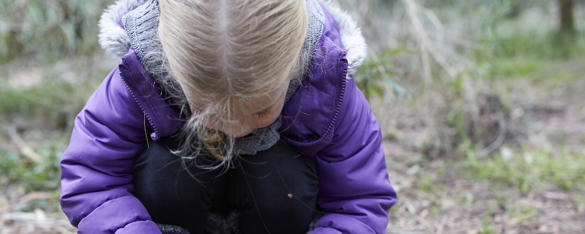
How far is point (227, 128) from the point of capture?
1070 mm

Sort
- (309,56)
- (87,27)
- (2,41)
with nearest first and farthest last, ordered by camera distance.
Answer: (309,56)
(87,27)
(2,41)

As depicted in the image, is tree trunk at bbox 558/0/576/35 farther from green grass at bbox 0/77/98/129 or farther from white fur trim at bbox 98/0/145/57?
white fur trim at bbox 98/0/145/57

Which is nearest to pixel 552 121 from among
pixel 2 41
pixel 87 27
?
pixel 87 27

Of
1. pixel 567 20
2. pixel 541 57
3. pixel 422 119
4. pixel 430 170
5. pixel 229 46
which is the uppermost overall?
pixel 567 20

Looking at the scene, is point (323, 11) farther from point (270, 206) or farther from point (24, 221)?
point (24, 221)

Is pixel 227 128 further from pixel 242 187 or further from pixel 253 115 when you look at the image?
pixel 242 187

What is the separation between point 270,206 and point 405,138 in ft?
5.02

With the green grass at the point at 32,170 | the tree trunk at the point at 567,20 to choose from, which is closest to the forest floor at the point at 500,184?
the green grass at the point at 32,170

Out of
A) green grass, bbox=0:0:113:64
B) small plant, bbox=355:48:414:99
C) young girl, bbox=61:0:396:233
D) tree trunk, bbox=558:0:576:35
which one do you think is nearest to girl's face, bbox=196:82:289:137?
young girl, bbox=61:0:396:233

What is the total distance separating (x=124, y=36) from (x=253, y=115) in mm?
363

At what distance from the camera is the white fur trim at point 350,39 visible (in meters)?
1.20

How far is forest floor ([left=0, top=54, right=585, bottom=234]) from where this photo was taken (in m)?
1.74

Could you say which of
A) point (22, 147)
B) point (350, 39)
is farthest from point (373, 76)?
point (22, 147)

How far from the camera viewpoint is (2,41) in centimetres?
277
